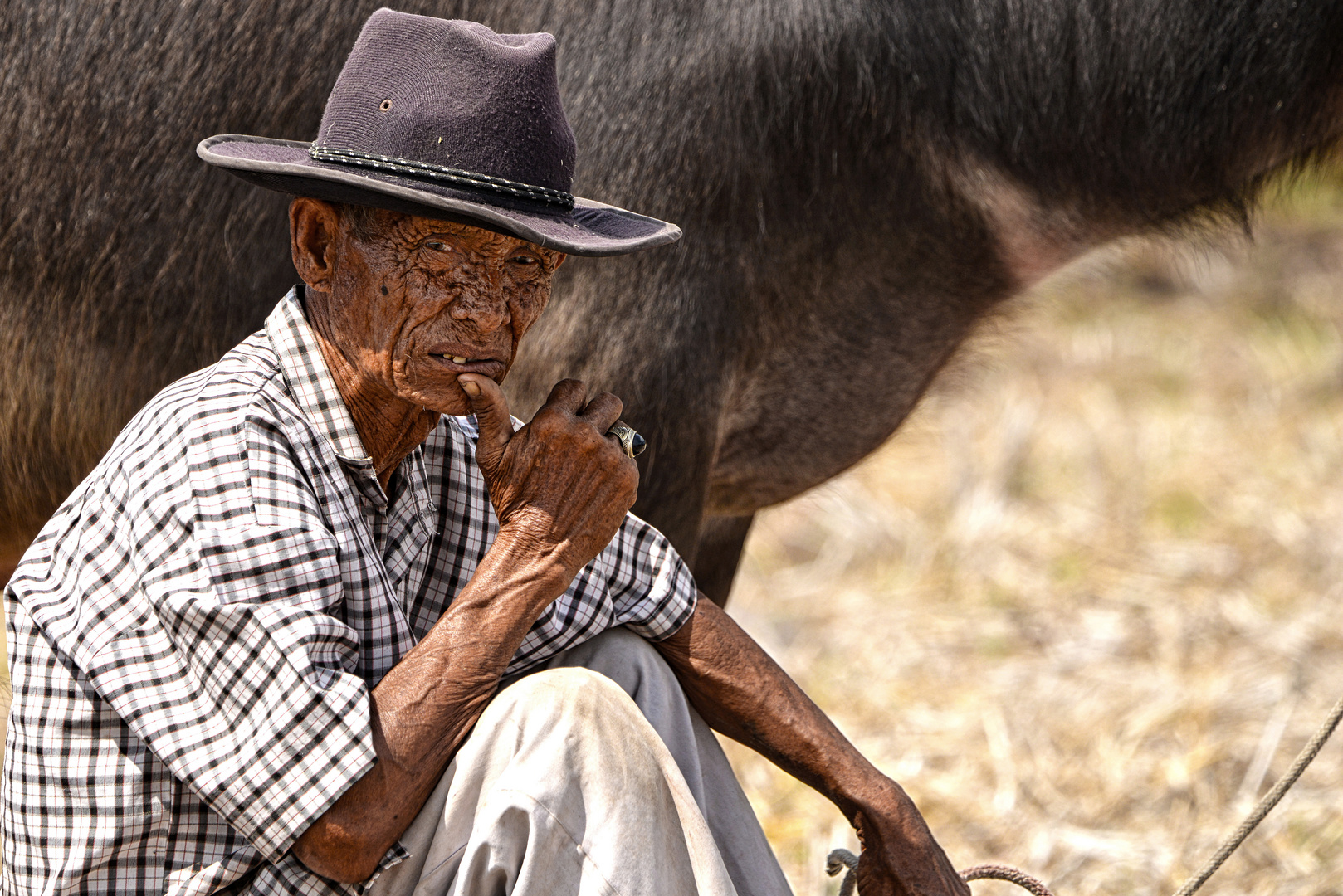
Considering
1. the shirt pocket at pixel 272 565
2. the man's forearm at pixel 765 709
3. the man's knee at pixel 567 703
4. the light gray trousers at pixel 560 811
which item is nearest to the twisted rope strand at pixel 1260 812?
the man's forearm at pixel 765 709

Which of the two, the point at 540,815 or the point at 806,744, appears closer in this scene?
the point at 540,815

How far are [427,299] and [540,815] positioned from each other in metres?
0.57

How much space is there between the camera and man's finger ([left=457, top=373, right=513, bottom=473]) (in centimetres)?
158

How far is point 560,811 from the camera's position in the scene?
1541 mm

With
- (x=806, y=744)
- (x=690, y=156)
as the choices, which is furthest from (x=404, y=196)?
(x=806, y=744)

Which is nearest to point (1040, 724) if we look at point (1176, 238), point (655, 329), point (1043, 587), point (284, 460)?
point (1043, 587)

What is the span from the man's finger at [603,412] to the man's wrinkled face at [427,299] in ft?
0.39

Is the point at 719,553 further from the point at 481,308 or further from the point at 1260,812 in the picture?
the point at 481,308

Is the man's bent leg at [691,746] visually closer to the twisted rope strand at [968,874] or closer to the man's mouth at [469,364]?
the twisted rope strand at [968,874]

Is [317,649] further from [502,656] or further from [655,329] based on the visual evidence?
[655,329]

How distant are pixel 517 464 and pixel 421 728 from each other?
31cm

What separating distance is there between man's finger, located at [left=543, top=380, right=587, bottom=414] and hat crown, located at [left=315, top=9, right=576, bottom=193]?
0.23 m

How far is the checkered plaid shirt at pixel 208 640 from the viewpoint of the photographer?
1402 millimetres

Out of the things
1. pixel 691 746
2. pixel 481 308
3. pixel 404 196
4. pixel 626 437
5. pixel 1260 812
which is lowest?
pixel 1260 812
